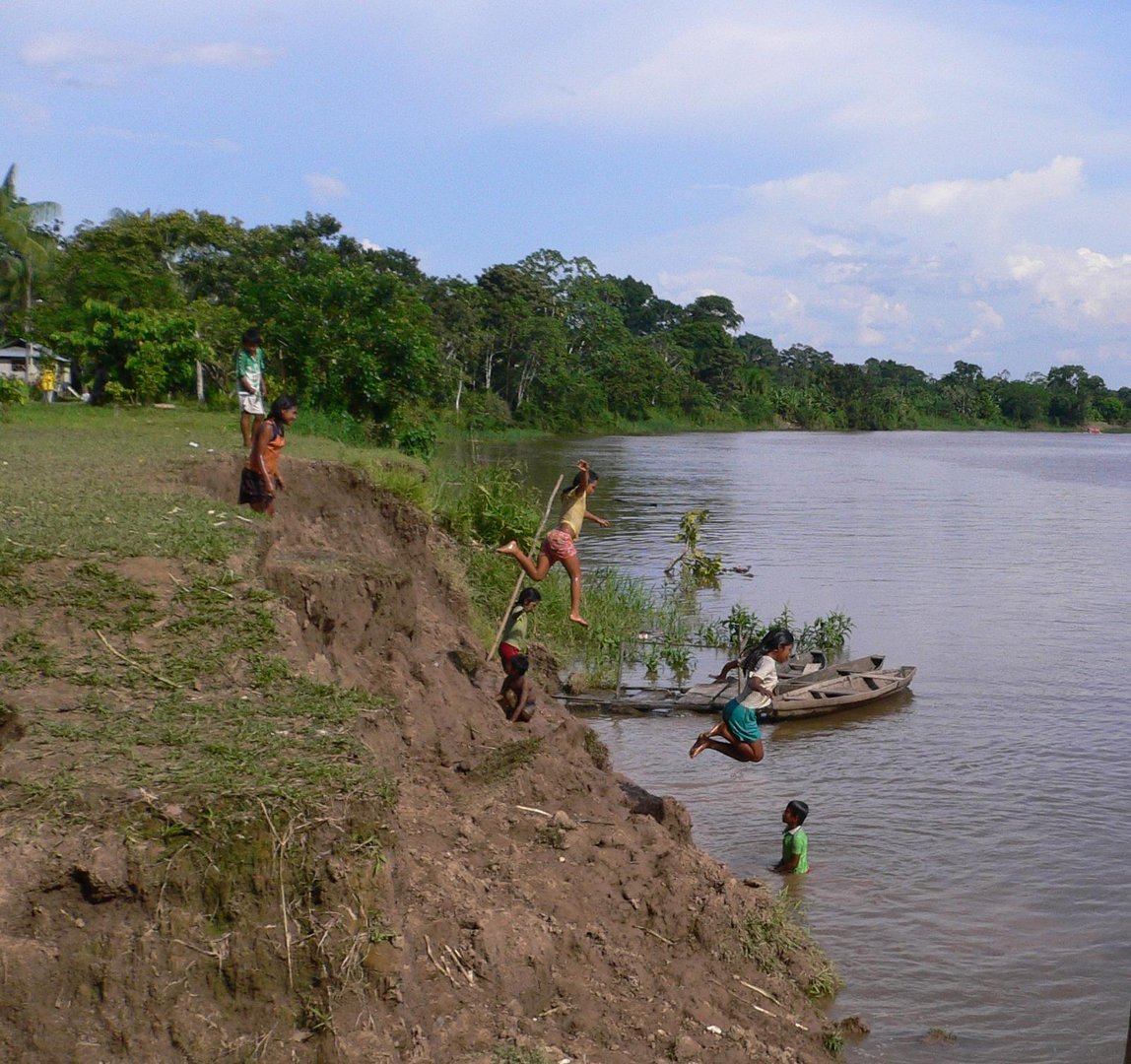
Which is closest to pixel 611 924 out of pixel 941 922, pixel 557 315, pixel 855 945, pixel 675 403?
pixel 855 945

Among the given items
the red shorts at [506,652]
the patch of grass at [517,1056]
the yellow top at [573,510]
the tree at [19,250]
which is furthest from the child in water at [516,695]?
the tree at [19,250]

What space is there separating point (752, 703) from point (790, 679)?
687 centimetres

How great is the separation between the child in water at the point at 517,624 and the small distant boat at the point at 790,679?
3.53 meters

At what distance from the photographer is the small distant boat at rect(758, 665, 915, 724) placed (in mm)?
14875

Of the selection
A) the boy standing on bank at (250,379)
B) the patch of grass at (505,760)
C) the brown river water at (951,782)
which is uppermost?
the boy standing on bank at (250,379)

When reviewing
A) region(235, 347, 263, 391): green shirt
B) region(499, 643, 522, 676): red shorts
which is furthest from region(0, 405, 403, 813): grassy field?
region(235, 347, 263, 391): green shirt

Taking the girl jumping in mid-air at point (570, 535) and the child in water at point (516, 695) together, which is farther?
the girl jumping in mid-air at point (570, 535)

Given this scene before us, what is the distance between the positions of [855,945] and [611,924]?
3.68 metres

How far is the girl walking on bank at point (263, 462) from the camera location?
397 inches

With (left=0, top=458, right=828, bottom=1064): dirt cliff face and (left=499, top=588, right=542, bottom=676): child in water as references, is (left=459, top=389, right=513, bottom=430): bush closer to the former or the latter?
(left=499, top=588, right=542, bottom=676): child in water

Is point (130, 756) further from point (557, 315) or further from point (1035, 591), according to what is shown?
point (557, 315)

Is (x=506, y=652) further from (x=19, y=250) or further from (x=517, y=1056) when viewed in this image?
(x=19, y=250)

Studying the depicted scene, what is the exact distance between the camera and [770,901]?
316 inches

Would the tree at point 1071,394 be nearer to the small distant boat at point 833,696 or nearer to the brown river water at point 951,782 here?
the brown river water at point 951,782
